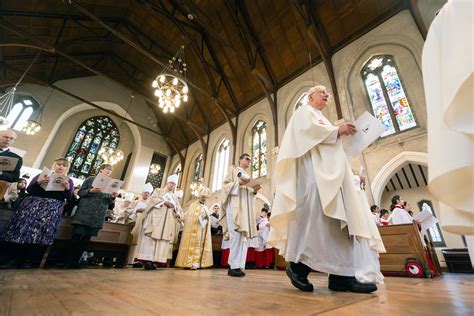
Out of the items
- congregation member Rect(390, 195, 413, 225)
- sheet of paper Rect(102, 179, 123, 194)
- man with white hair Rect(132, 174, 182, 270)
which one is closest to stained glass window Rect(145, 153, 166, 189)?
man with white hair Rect(132, 174, 182, 270)

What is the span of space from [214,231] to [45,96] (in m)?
11.4

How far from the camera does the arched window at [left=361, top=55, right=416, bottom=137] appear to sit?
5.69m

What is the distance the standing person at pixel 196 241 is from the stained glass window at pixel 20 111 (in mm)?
10556

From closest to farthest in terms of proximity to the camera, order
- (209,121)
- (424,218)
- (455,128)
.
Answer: (455,128) < (424,218) < (209,121)

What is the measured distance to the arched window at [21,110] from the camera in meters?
9.89

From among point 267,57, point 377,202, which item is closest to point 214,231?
point 377,202

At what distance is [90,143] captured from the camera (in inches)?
494

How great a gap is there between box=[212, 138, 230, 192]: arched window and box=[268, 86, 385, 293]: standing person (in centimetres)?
852

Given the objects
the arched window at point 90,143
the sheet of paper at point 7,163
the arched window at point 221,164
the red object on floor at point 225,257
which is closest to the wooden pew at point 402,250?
the red object on floor at point 225,257

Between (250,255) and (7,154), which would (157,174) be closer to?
(250,255)

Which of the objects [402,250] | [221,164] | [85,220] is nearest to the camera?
[85,220]

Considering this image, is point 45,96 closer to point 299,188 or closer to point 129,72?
point 129,72

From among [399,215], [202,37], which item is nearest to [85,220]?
[399,215]

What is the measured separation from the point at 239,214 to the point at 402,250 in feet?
8.82
